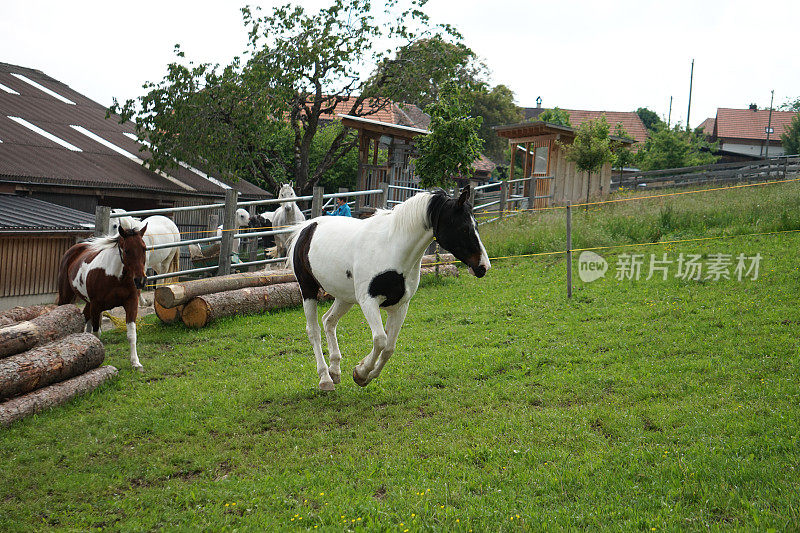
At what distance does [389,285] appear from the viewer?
5953 millimetres

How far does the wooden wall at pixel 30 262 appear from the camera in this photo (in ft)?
44.6

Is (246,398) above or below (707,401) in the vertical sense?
below

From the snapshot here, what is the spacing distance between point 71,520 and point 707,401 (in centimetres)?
497

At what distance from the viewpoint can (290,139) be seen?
29016 mm

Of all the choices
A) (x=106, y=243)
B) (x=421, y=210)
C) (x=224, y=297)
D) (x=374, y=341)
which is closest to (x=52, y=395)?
(x=106, y=243)

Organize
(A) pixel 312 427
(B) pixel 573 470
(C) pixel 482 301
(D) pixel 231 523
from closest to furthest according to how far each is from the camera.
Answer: (D) pixel 231 523, (B) pixel 573 470, (A) pixel 312 427, (C) pixel 482 301

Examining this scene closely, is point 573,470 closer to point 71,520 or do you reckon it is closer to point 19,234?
point 71,520

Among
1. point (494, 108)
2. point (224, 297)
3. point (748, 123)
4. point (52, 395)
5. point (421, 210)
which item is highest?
point (748, 123)

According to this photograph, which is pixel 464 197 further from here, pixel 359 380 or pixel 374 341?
pixel 359 380

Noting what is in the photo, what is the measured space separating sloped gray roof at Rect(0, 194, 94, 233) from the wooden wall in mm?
466

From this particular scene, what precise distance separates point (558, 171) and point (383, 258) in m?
18.9

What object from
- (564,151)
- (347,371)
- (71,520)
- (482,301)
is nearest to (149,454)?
(71,520)

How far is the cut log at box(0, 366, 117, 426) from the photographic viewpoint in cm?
590

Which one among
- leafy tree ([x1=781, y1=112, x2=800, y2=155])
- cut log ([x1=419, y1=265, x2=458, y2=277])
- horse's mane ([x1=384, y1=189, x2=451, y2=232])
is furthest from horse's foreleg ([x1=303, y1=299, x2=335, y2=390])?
leafy tree ([x1=781, y1=112, x2=800, y2=155])
